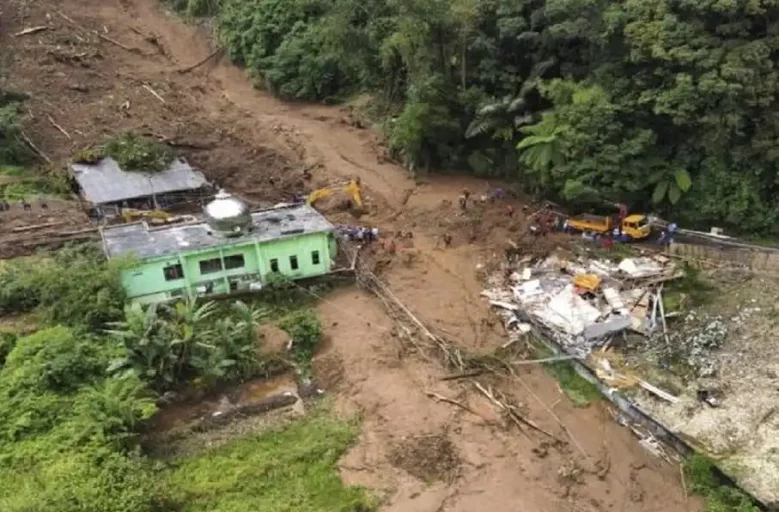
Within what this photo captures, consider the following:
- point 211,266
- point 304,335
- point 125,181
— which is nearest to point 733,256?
point 304,335

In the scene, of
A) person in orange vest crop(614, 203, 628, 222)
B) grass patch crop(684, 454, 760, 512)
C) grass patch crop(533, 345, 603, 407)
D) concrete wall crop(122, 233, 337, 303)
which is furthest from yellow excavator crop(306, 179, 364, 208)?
grass patch crop(684, 454, 760, 512)

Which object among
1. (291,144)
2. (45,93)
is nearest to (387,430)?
(291,144)

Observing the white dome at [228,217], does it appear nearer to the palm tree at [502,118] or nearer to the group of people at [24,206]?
the group of people at [24,206]

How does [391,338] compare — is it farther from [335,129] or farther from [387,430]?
[335,129]

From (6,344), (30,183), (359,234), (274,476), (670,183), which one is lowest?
(274,476)

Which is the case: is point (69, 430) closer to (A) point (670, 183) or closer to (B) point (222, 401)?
(B) point (222, 401)
